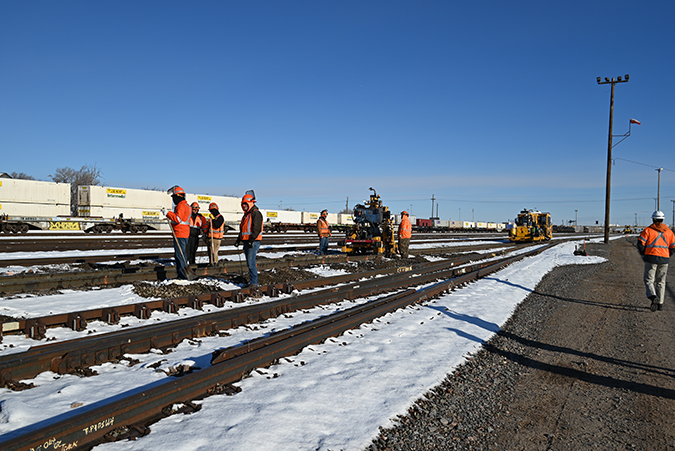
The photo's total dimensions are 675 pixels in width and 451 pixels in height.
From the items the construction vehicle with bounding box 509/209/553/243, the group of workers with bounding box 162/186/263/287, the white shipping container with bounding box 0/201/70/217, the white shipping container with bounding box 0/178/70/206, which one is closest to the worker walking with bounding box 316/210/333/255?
the group of workers with bounding box 162/186/263/287

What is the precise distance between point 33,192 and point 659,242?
38460mm

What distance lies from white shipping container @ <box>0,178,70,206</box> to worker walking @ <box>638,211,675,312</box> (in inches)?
1470

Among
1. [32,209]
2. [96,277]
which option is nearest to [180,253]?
[96,277]

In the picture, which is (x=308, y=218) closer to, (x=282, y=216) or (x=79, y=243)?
(x=282, y=216)

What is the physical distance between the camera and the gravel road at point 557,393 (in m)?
3.45

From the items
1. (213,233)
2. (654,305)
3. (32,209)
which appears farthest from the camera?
(32,209)

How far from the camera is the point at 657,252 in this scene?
7.95 metres

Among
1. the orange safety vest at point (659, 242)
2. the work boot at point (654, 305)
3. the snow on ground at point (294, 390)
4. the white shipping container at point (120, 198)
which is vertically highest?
the white shipping container at point (120, 198)

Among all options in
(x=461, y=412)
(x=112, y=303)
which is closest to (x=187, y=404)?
(x=461, y=412)

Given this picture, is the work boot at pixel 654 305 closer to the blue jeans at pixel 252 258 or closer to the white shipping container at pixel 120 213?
the blue jeans at pixel 252 258

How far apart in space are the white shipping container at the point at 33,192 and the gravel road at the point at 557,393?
36.4 metres

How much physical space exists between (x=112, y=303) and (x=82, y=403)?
4.33 meters

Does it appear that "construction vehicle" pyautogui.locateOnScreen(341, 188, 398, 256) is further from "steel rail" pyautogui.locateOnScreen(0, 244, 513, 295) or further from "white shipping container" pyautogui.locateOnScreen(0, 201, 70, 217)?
"white shipping container" pyautogui.locateOnScreen(0, 201, 70, 217)

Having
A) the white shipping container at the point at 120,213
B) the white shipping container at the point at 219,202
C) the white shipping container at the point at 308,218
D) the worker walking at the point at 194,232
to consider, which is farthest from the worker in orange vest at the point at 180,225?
the white shipping container at the point at 308,218
